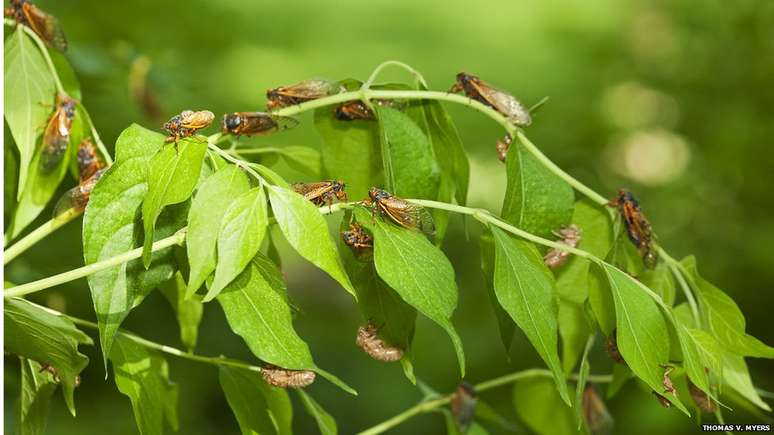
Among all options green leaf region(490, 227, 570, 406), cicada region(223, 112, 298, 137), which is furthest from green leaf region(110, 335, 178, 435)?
green leaf region(490, 227, 570, 406)

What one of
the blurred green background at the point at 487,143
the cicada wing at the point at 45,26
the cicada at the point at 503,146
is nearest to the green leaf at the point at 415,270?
the cicada at the point at 503,146

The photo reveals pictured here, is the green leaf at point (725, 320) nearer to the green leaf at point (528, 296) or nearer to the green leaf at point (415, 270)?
the green leaf at point (528, 296)

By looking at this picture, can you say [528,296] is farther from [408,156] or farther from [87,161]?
[87,161]

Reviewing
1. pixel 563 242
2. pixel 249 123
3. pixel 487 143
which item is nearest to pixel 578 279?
pixel 563 242

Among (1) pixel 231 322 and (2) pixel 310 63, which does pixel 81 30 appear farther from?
(2) pixel 310 63

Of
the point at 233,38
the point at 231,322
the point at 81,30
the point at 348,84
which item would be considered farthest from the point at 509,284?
the point at 233,38

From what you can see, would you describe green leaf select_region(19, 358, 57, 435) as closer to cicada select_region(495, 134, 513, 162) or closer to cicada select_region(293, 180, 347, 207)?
cicada select_region(293, 180, 347, 207)
